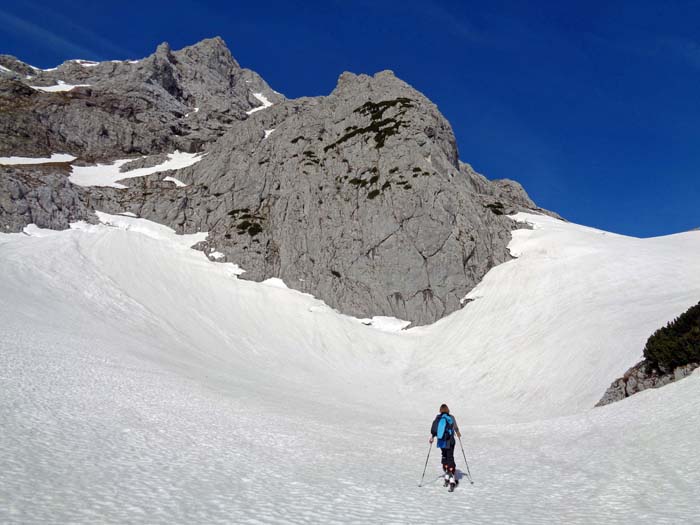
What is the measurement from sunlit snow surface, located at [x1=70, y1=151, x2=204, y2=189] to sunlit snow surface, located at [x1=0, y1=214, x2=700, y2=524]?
35834 mm

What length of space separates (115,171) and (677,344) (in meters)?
121

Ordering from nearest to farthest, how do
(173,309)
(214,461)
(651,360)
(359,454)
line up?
(214,461)
(359,454)
(651,360)
(173,309)

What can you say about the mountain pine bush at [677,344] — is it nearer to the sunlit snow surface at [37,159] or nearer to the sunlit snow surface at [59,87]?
the sunlit snow surface at [37,159]

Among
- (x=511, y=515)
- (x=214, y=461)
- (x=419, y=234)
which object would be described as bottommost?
(x=214, y=461)

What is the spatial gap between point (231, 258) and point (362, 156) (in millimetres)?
33719

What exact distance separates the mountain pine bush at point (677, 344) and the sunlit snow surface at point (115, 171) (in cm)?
10344

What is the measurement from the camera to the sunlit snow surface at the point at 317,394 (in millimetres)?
10938

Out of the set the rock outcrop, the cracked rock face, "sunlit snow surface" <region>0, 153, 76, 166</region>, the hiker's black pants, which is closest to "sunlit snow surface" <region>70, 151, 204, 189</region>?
"sunlit snow surface" <region>0, 153, 76, 166</region>

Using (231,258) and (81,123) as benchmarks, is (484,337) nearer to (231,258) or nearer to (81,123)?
(231,258)

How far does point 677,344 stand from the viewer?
26.7 metres

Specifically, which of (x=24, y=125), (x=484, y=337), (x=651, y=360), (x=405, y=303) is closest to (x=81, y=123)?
(x=24, y=125)

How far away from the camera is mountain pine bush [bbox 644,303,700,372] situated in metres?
25.9

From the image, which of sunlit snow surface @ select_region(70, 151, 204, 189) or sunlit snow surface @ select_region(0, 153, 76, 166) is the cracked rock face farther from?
sunlit snow surface @ select_region(70, 151, 204, 189)

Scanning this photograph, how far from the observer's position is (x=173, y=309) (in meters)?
57.6
